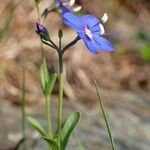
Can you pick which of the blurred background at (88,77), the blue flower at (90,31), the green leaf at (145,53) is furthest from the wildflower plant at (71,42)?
the green leaf at (145,53)

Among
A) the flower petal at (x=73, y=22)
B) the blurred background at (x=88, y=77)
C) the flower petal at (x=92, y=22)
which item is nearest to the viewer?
the flower petal at (x=73, y=22)

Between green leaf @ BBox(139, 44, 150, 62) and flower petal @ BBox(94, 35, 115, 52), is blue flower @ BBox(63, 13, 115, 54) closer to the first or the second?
flower petal @ BBox(94, 35, 115, 52)

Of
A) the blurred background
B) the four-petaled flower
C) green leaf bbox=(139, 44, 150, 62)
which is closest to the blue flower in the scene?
the four-petaled flower

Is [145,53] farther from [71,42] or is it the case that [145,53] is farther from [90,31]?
[71,42]

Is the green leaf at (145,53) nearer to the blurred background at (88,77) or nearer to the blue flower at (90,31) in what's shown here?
the blurred background at (88,77)

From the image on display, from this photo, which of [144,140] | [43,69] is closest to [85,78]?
[144,140]

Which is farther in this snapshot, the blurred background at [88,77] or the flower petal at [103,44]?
the blurred background at [88,77]
